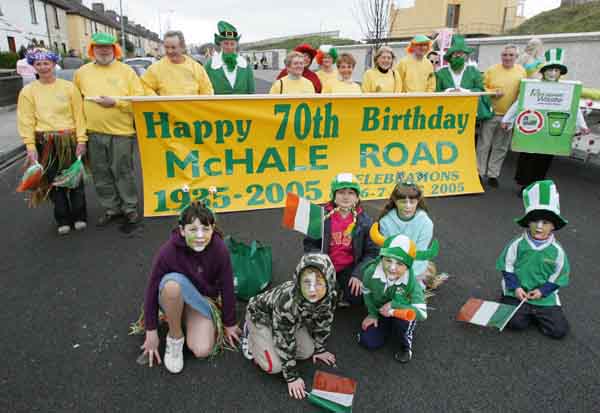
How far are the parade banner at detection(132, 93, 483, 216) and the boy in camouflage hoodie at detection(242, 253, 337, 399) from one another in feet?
7.70

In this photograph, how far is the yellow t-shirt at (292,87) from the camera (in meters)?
5.24

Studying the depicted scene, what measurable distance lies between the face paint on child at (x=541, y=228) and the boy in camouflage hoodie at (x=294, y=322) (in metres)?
1.51

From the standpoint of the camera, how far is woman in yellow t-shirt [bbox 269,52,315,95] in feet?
17.0

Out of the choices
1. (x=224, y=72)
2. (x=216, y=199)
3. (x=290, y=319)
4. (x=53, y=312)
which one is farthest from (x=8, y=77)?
(x=290, y=319)

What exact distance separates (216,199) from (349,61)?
7.79ft

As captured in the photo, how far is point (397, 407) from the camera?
2389 mm

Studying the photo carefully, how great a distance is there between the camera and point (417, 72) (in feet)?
19.7

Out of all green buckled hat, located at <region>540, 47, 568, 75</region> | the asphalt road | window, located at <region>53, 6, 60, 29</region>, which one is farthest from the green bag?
window, located at <region>53, 6, 60, 29</region>

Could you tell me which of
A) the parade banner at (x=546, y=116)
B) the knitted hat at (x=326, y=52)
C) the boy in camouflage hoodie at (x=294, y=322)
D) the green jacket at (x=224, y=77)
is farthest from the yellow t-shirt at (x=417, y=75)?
the boy in camouflage hoodie at (x=294, y=322)

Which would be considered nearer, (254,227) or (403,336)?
(403,336)

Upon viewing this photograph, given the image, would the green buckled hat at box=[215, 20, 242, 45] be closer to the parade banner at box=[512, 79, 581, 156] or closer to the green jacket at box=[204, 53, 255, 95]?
the green jacket at box=[204, 53, 255, 95]

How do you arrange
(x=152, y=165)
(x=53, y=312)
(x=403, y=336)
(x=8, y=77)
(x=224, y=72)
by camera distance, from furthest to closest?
(x=8, y=77)
(x=224, y=72)
(x=152, y=165)
(x=53, y=312)
(x=403, y=336)

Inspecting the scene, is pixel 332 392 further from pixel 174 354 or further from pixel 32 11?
pixel 32 11

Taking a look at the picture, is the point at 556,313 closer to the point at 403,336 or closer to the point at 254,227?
the point at 403,336
